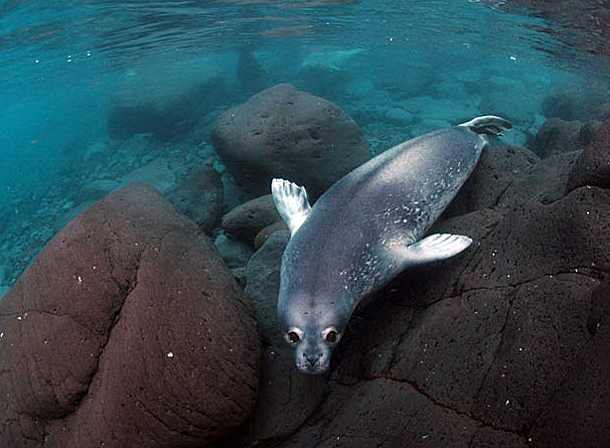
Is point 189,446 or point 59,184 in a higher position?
point 189,446

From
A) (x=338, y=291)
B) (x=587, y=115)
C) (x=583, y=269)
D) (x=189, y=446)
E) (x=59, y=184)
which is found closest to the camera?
(x=583, y=269)

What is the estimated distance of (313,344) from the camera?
10.5 feet

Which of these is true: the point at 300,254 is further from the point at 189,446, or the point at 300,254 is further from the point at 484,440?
the point at 484,440

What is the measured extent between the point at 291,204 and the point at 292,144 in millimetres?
3241

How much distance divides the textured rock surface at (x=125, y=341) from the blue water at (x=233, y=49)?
7.44 m

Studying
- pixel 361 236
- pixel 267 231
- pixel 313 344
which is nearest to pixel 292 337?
pixel 313 344

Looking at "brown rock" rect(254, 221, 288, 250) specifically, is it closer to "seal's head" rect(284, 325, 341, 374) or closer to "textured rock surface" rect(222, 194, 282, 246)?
"textured rock surface" rect(222, 194, 282, 246)

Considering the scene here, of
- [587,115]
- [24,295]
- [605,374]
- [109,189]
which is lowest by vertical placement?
[109,189]

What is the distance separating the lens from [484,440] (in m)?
2.31

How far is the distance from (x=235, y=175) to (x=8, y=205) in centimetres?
1230

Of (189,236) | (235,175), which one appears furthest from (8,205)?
(189,236)

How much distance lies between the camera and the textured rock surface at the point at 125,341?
9.75ft

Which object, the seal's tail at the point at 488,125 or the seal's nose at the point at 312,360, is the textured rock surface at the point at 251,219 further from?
the seal's tail at the point at 488,125

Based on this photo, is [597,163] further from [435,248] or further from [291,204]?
[291,204]
